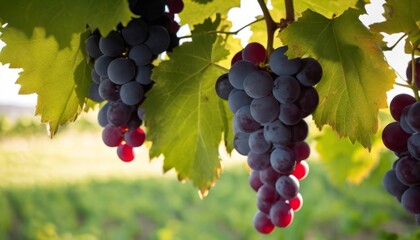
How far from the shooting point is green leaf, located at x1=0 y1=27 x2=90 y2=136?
55cm

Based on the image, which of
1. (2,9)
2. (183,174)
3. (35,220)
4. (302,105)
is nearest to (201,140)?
(183,174)

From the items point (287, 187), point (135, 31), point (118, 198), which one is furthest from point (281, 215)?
point (118, 198)

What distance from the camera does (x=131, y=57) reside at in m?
0.55

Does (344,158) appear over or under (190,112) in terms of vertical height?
under

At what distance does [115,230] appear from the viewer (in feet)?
14.9

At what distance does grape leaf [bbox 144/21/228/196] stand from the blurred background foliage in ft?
11.2

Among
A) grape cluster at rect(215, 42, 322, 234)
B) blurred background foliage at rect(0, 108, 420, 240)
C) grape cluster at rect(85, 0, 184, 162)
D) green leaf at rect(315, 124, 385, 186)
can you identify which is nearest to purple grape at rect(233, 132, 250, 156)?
grape cluster at rect(215, 42, 322, 234)

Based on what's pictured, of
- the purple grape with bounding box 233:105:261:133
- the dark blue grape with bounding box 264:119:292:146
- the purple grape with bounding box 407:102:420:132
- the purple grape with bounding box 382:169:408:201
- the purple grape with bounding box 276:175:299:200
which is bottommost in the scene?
the purple grape with bounding box 276:175:299:200

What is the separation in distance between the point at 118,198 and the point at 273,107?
428cm

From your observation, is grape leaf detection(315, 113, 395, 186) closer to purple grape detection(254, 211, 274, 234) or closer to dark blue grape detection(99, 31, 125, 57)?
purple grape detection(254, 211, 274, 234)

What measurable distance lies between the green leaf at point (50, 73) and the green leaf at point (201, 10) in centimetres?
14

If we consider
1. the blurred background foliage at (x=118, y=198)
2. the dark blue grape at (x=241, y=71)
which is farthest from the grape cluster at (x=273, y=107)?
the blurred background foliage at (x=118, y=198)

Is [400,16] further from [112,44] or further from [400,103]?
[112,44]

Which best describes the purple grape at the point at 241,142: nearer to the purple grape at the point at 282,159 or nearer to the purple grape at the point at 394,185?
the purple grape at the point at 282,159
